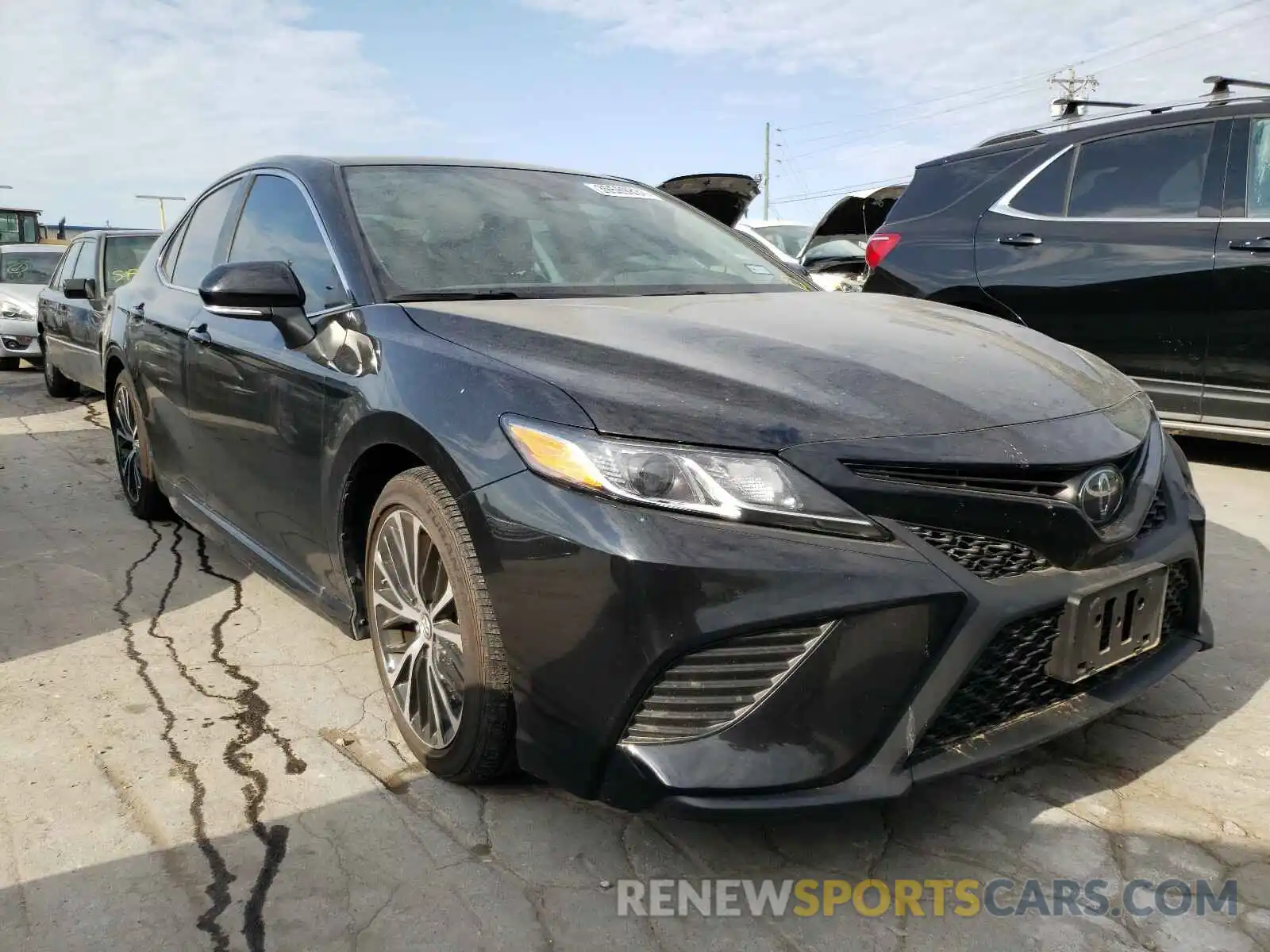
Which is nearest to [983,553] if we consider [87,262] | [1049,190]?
[1049,190]

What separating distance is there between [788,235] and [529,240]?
967 cm

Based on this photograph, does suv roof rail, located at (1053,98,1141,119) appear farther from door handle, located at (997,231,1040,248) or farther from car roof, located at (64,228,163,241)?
car roof, located at (64,228,163,241)

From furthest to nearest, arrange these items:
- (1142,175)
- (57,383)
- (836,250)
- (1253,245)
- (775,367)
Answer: (836,250) < (57,383) < (1142,175) < (1253,245) < (775,367)

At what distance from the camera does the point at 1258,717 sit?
2559mm

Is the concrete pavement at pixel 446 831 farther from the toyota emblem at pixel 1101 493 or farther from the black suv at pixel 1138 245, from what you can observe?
the black suv at pixel 1138 245

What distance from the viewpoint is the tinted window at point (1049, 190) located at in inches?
204

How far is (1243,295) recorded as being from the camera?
4.57m

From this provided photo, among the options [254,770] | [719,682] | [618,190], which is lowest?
[254,770]

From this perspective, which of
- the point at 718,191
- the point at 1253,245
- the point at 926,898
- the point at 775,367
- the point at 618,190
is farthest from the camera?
the point at 718,191

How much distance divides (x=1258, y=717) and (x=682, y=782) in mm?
1668

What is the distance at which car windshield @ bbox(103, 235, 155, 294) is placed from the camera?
8.30 m

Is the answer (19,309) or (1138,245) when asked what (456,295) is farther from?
(19,309)

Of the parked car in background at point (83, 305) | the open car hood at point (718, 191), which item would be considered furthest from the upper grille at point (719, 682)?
the open car hood at point (718, 191)

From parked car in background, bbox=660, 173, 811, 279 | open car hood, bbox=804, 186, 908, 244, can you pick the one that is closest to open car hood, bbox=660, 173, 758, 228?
parked car in background, bbox=660, 173, 811, 279
